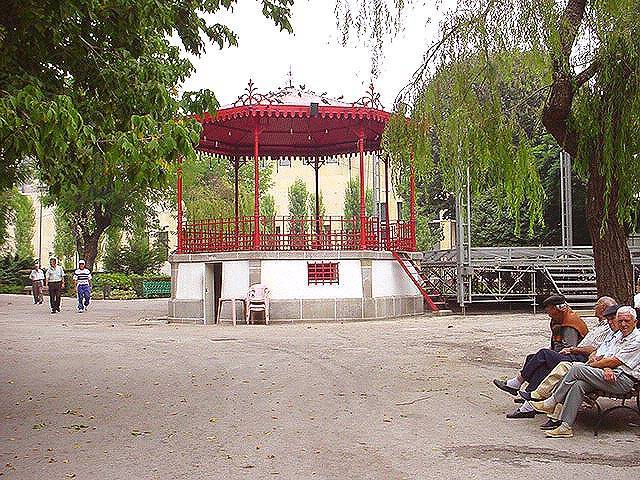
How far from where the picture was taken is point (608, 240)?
10.2 m

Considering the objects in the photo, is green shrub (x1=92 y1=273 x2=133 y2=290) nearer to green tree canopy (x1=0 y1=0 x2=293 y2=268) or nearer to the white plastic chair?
the white plastic chair

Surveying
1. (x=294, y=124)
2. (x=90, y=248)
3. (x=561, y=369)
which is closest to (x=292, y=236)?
(x=294, y=124)

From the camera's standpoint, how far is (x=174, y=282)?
22.8 meters

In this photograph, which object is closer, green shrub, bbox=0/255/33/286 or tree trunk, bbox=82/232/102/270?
tree trunk, bbox=82/232/102/270

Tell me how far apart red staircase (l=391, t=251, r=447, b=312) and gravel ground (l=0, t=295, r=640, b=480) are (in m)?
6.51

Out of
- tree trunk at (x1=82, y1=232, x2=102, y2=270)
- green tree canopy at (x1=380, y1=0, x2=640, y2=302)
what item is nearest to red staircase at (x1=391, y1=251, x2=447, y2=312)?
green tree canopy at (x1=380, y1=0, x2=640, y2=302)

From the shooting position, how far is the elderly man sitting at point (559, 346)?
820cm

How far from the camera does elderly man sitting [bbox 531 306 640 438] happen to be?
722 centimetres

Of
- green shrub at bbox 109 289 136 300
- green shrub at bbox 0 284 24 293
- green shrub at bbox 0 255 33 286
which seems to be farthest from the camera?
green shrub at bbox 0 255 33 286

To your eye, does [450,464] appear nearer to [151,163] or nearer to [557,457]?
[557,457]

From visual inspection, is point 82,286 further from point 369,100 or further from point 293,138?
point 369,100

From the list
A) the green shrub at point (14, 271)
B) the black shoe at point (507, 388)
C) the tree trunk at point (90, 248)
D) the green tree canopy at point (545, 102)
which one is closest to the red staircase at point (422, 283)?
the green tree canopy at point (545, 102)

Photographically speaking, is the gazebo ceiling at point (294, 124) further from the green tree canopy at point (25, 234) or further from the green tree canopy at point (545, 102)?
the green tree canopy at point (25, 234)

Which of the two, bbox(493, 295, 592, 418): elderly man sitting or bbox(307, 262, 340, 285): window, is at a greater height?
bbox(307, 262, 340, 285): window
